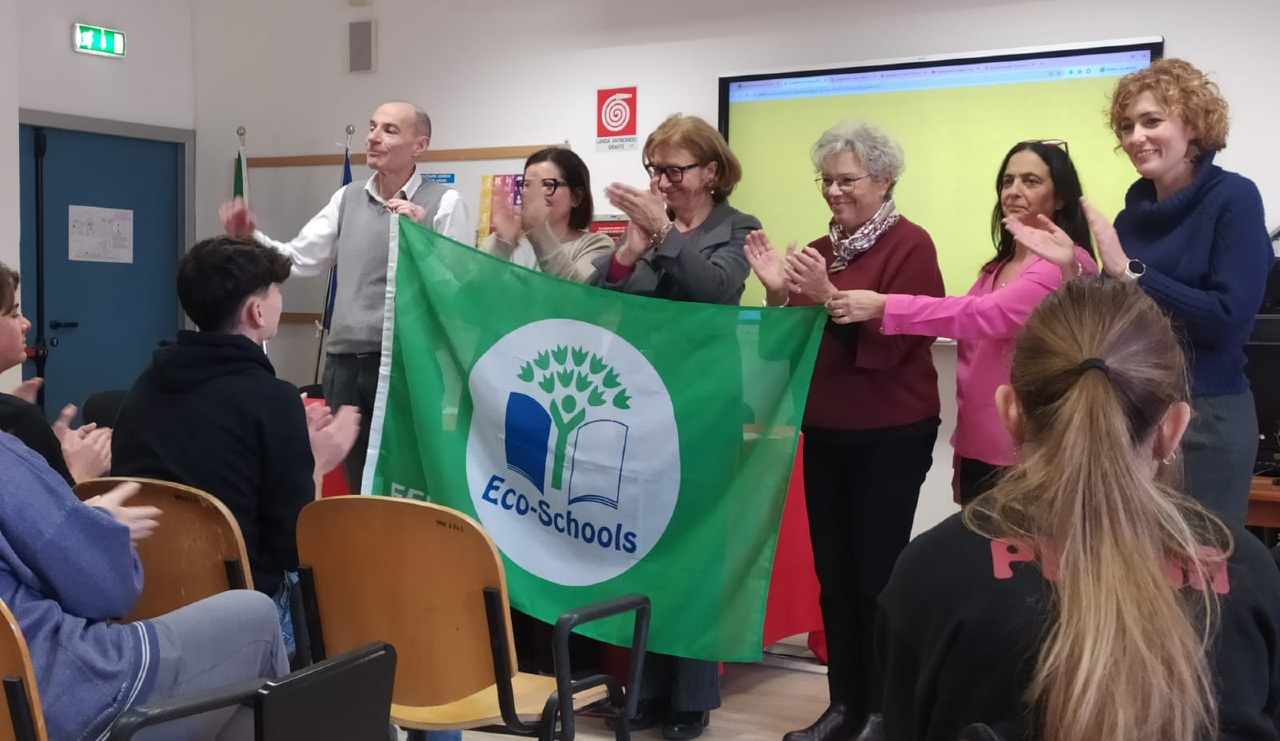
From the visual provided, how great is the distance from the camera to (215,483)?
2.37m

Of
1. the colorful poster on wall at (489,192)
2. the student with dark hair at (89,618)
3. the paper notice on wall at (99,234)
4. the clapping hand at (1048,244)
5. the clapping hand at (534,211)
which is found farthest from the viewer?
the paper notice on wall at (99,234)

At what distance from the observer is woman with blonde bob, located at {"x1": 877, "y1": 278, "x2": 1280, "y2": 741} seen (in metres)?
1.12

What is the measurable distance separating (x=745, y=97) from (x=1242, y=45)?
6.42 feet

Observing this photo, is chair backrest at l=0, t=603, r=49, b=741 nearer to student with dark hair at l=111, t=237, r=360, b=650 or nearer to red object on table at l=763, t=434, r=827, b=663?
student with dark hair at l=111, t=237, r=360, b=650

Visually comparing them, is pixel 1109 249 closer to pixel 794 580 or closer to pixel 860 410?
pixel 860 410

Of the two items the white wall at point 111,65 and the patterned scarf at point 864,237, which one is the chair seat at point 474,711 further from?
the white wall at point 111,65

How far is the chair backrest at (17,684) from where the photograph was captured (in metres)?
1.59

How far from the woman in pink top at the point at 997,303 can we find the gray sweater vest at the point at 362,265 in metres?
1.59

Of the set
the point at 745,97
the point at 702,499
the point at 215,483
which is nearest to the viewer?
the point at 215,483

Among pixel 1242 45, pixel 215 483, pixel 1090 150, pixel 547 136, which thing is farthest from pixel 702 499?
pixel 547 136

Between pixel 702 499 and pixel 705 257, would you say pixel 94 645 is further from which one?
pixel 705 257

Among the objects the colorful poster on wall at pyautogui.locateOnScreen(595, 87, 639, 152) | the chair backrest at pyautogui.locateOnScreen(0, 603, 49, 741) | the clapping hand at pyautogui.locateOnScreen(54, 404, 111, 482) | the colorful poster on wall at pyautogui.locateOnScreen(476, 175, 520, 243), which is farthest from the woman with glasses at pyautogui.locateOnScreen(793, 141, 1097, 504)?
the colorful poster on wall at pyautogui.locateOnScreen(476, 175, 520, 243)

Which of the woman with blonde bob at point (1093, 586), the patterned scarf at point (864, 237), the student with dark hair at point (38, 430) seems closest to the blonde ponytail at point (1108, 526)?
the woman with blonde bob at point (1093, 586)

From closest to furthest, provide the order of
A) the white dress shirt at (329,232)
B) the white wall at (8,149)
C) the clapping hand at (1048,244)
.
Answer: the clapping hand at (1048,244)
the white dress shirt at (329,232)
the white wall at (8,149)
